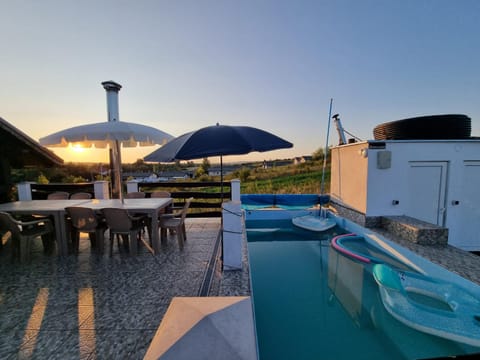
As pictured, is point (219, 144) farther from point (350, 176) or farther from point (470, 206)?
point (470, 206)

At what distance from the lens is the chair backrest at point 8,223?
365 cm

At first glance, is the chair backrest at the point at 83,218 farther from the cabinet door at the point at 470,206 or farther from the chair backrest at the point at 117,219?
the cabinet door at the point at 470,206

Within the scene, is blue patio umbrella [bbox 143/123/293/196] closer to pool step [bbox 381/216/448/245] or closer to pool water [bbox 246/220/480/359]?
pool water [bbox 246/220/480/359]

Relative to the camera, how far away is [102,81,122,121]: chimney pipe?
5.63 meters

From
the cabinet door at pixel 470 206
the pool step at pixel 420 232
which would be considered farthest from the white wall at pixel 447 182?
the pool step at pixel 420 232

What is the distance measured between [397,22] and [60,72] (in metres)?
10.4

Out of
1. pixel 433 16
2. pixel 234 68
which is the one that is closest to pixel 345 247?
pixel 234 68

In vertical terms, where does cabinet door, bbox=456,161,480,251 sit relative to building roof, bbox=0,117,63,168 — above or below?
below

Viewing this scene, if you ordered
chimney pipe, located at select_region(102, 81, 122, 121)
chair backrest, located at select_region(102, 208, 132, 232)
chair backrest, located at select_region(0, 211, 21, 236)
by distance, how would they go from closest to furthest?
chair backrest, located at select_region(0, 211, 21, 236) → chair backrest, located at select_region(102, 208, 132, 232) → chimney pipe, located at select_region(102, 81, 122, 121)

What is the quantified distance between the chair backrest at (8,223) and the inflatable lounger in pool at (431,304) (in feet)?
21.1

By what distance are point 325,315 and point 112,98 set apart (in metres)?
6.84

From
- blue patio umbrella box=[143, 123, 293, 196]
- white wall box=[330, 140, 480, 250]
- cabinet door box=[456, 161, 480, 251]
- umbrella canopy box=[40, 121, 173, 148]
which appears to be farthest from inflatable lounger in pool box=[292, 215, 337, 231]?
umbrella canopy box=[40, 121, 173, 148]

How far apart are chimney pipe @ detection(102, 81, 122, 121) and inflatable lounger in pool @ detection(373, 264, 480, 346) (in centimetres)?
715

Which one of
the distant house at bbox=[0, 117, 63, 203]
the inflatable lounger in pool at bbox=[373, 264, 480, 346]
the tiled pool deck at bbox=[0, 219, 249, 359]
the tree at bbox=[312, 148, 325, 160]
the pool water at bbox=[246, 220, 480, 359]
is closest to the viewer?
the tiled pool deck at bbox=[0, 219, 249, 359]
